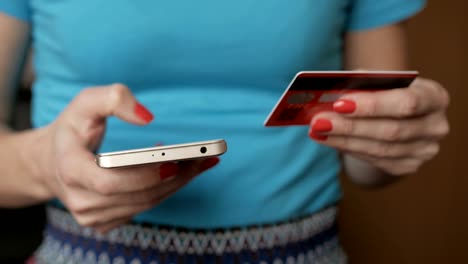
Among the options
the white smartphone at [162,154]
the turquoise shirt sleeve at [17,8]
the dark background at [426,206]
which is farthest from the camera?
the dark background at [426,206]

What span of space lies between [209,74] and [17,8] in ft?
0.79

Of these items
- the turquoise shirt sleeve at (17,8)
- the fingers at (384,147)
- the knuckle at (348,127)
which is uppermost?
the turquoise shirt sleeve at (17,8)

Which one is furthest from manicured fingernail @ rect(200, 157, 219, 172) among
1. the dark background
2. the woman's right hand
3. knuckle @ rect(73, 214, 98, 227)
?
the dark background

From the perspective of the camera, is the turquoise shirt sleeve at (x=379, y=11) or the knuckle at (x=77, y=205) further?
the turquoise shirt sleeve at (x=379, y=11)

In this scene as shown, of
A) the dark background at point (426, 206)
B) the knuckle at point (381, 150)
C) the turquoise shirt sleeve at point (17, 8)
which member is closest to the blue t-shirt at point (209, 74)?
the turquoise shirt sleeve at point (17, 8)

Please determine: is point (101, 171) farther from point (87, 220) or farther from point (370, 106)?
point (370, 106)

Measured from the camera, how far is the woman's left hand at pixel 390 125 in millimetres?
451

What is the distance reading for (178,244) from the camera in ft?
1.76

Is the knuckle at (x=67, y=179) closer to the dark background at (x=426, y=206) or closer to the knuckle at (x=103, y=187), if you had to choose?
the knuckle at (x=103, y=187)

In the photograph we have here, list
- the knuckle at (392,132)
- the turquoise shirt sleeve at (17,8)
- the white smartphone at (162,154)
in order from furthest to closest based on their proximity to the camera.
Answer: the turquoise shirt sleeve at (17,8), the knuckle at (392,132), the white smartphone at (162,154)

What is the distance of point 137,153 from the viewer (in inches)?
14.4

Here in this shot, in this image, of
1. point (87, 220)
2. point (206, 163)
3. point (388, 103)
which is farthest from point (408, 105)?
point (87, 220)

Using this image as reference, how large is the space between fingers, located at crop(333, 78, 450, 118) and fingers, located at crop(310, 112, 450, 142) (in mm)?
11

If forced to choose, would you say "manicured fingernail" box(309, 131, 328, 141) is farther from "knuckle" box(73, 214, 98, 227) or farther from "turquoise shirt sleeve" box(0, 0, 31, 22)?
"turquoise shirt sleeve" box(0, 0, 31, 22)
